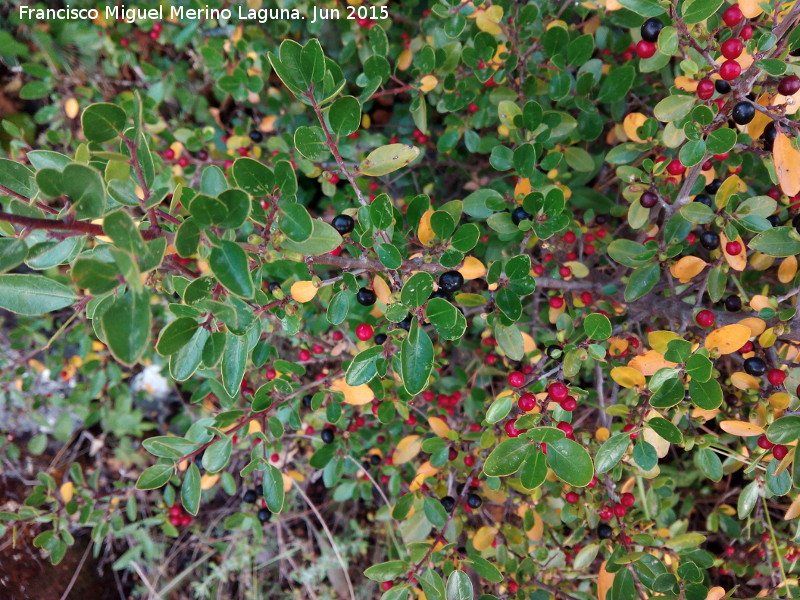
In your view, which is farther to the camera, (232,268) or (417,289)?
(417,289)

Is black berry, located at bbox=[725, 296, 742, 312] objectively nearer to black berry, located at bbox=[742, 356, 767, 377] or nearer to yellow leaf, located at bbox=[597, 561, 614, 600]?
black berry, located at bbox=[742, 356, 767, 377]

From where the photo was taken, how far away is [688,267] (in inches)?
56.5

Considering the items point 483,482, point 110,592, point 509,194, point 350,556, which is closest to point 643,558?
point 483,482

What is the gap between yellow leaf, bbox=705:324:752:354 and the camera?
119 centimetres

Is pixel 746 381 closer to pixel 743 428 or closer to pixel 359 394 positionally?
pixel 743 428

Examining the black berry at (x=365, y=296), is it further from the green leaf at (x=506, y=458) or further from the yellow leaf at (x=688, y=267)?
the yellow leaf at (x=688, y=267)

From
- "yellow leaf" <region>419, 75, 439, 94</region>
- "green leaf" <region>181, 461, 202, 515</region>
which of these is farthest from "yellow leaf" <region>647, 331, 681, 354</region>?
"green leaf" <region>181, 461, 202, 515</region>

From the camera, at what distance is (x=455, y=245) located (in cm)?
130

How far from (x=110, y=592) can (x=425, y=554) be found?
243cm

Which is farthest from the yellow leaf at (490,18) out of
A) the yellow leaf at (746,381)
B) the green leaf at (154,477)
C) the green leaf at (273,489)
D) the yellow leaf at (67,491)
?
the yellow leaf at (67,491)

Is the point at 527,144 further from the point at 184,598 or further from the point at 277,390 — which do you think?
the point at 184,598

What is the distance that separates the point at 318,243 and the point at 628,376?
33.8 inches

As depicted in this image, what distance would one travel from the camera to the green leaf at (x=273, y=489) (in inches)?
53.7

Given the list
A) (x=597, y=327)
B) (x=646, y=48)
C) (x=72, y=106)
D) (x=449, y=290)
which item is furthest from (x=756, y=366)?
(x=72, y=106)
